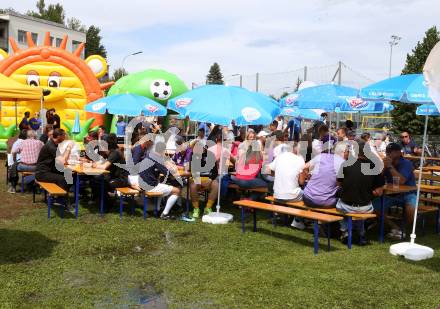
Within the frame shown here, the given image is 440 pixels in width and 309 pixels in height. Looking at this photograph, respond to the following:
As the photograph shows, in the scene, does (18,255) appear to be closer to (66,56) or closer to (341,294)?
(341,294)

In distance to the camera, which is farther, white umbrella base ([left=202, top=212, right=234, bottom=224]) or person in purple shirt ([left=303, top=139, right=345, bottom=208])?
white umbrella base ([left=202, top=212, right=234, bottom=224])

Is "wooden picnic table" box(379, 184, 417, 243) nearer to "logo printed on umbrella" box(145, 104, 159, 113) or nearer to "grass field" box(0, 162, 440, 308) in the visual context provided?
"grass field" box(0, 162, 440, 308)

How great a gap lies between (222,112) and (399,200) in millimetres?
3029

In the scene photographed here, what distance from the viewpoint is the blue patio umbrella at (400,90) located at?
5871 millimetres

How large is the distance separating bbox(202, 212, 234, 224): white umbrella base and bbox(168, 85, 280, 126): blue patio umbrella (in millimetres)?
1615

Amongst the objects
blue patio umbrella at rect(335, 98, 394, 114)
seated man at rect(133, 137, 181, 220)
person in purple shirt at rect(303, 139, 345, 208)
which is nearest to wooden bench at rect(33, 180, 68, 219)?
seated man at rect(133, 137, 181, 220)

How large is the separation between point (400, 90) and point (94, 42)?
80.6m

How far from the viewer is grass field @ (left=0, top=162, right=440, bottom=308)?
4328 mm

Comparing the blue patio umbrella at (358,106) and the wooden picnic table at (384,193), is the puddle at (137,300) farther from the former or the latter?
the blue patio umbrella at (358,106)

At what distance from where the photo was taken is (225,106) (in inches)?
272

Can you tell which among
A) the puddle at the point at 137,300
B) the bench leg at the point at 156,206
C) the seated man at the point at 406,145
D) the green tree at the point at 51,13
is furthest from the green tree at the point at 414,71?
the green tree at the point at 51,13

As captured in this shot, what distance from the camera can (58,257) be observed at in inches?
215

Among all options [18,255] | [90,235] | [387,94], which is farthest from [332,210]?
[18,255]

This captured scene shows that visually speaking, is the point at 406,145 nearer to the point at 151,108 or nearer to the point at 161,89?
the point at 151,108
